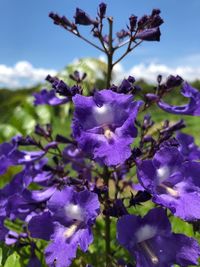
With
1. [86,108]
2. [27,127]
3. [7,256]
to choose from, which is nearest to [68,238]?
[7,256]

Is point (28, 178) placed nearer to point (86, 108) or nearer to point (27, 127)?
point (86, 108)

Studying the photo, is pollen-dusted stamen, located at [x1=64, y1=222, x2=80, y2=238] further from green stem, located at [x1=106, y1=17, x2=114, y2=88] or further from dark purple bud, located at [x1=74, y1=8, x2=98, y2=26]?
dark purple bud, located at [x1=74, y1=8, x2=98, y2=26]

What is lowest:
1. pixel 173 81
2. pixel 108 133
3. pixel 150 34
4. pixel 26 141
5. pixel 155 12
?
pixel 26 141

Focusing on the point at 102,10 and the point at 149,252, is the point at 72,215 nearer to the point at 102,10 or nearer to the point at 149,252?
the point at 149,252

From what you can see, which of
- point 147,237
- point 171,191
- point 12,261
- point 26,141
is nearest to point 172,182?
point 171,191

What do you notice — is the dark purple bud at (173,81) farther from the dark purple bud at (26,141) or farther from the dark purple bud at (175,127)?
the dark purple bud at (26,141)

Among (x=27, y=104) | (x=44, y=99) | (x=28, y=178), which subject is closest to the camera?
(x=28, y=178)
